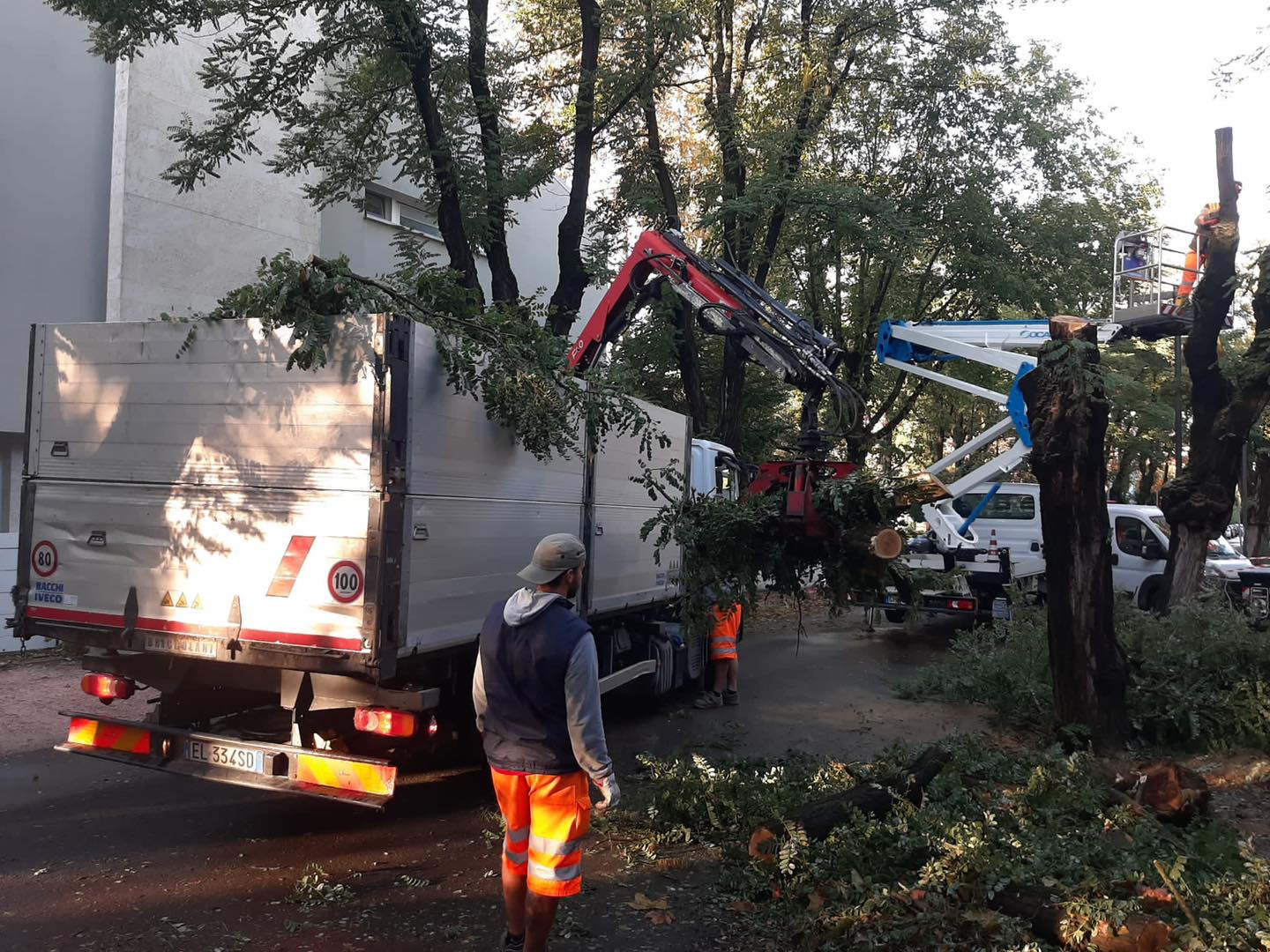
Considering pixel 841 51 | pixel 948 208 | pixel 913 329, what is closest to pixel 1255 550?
pixel 948 208

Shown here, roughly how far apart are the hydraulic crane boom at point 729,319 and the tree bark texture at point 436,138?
172 centimetres

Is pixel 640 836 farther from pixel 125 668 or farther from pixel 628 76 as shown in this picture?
pixel 628 76

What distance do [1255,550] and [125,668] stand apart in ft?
92.4

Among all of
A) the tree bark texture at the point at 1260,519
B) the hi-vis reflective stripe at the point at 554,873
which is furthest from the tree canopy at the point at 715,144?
the tree bark texture at the point at 1260,519

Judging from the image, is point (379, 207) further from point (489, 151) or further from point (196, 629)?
point (196, 629)

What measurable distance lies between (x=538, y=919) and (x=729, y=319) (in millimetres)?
6867

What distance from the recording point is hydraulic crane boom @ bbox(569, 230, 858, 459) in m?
9.38

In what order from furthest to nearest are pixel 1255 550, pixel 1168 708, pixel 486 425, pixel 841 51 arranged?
pixel 1255 550, pixel 841 51, pixel 1168 708, pixel 486 425

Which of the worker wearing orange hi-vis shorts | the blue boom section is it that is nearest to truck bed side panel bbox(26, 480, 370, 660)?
the worker wearing orange hi-vis shorts

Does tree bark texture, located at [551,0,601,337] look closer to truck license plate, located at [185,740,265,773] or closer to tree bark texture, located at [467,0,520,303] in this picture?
tree bark texture, located at [467,0,520,303]

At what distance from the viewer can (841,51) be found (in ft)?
55.6

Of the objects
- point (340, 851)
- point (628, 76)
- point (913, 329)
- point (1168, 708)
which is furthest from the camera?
point (628, 76)

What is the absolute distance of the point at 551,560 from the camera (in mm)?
4160

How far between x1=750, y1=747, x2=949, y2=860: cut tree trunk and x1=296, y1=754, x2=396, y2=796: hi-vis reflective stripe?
1857 mm
